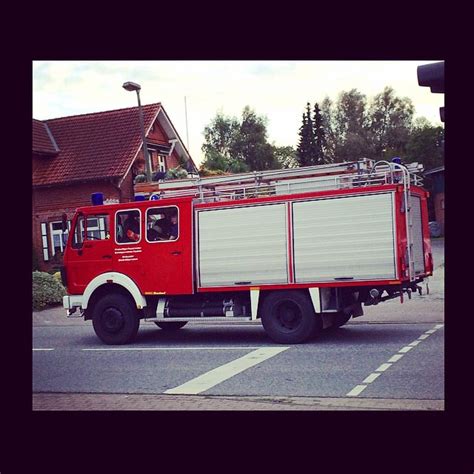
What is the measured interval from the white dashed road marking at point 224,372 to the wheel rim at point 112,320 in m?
2.80

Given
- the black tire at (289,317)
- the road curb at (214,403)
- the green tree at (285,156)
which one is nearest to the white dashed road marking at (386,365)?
the road curb at (214,403)

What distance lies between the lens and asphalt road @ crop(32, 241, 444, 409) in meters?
8.41

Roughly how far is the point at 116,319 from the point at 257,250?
288 cm

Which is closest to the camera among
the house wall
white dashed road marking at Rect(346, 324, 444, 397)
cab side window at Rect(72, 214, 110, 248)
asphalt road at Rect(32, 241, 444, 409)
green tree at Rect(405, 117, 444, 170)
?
white dashed road marking at Rect(346, 324, 444, 397)

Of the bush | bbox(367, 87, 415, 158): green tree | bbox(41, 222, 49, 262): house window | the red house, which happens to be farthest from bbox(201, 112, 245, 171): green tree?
the bush

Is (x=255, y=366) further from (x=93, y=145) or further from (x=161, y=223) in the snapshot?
(x=93, y=145)

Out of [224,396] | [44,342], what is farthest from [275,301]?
[44,342]

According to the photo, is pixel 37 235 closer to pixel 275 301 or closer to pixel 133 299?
pixel 133 299

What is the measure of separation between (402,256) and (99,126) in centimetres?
2444

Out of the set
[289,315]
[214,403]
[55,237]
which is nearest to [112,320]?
[289,315]

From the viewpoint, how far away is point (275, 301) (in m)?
11.9

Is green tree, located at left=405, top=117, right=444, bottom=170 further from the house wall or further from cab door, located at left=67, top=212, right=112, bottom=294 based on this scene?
cab door, located at left=67, top=212, right=112, bottom=294

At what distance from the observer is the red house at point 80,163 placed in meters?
30.8

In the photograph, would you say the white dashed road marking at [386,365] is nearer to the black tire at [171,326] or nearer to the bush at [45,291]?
the black tire at [171,326]
